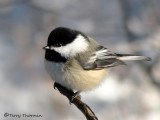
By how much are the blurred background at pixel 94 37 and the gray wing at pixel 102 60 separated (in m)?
0.80

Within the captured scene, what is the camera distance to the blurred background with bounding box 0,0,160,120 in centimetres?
285

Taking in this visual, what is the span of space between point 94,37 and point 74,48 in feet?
5.45

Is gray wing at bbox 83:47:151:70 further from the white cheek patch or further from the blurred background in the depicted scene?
the blurred background

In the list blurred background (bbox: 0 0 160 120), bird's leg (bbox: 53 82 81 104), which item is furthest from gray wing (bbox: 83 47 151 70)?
blurred background (bbox: 0 0 160 120)

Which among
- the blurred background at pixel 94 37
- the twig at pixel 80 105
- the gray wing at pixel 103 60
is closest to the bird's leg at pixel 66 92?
the twig at pixel 80 105

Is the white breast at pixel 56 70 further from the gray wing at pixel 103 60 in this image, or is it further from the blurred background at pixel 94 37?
the blurred background at pixel 94 37

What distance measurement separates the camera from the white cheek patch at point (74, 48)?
183 centimetres

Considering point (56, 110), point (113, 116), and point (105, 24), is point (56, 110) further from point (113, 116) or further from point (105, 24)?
point (105, 24)

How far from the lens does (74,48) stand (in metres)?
1.88

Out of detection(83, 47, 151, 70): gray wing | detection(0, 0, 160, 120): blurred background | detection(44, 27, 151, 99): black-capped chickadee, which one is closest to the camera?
detection(44, 27, 151, 99): black-capped chickadee

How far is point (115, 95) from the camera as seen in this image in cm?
301

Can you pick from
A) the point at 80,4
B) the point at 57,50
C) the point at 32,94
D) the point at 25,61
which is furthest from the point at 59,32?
the point at 80,4

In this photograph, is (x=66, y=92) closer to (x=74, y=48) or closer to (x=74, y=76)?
(x=74, y=76)

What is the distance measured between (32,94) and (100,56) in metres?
1.08
